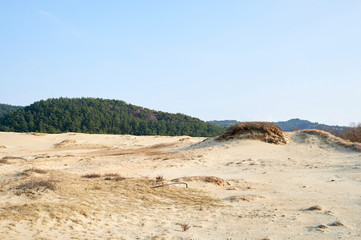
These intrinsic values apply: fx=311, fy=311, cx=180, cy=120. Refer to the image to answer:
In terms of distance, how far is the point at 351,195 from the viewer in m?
8.09

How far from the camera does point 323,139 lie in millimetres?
20078

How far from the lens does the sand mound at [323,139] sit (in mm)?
18084

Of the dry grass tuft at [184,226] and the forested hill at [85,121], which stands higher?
the forested hill at [85,121]

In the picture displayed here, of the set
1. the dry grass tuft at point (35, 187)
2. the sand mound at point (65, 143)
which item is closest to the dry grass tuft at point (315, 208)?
the dry grass tuft at point (35, 187)

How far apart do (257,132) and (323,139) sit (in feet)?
13.6

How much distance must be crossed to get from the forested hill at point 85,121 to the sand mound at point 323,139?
47.4m

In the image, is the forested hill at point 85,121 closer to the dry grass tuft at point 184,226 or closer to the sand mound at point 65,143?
the sand mound at point 65,143

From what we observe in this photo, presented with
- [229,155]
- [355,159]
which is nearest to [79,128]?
[229,155]

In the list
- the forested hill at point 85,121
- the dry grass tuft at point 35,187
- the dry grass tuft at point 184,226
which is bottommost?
the dry grass tuft at point 184,226

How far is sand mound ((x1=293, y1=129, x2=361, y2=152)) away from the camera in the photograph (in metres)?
18.1

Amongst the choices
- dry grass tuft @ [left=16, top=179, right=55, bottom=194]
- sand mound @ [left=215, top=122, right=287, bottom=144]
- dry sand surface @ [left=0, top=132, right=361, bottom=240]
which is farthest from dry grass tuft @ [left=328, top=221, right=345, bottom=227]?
sand mound @ [left=215, top=122, right=287, bottom=144]

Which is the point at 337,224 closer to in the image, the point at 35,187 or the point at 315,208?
the point at 315,208

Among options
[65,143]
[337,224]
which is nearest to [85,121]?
[65,143]

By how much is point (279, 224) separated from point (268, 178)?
5883mm
